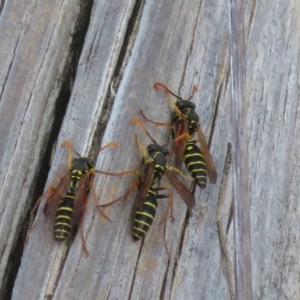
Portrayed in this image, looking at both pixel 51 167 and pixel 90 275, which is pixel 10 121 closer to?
pixel 51 167

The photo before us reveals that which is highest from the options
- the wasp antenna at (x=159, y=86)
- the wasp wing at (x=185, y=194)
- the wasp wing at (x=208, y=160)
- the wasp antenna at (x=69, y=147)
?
the wasp antenna at (x=159, y=86)

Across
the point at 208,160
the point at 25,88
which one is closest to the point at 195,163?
the point at 208,160

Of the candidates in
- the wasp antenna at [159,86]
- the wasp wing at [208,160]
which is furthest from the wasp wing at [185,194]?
the wasp antenna at [159,86]

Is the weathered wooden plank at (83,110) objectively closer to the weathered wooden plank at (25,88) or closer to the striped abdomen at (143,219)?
the weathered wooden plank at (25,88)

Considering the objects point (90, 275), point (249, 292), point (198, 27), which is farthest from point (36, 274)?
point (198, 27)

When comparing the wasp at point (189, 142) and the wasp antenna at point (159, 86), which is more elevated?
the wasp antenna at point (159, 86)

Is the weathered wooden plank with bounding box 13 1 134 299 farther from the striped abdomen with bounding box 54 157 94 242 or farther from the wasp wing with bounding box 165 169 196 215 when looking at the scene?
the wasp wing with bounding box 165 169 196 215

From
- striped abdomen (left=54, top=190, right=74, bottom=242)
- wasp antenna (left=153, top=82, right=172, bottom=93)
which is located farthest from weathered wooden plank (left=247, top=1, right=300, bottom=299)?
striped abdomen (left=54, top=190, right=74, bottom=242)
